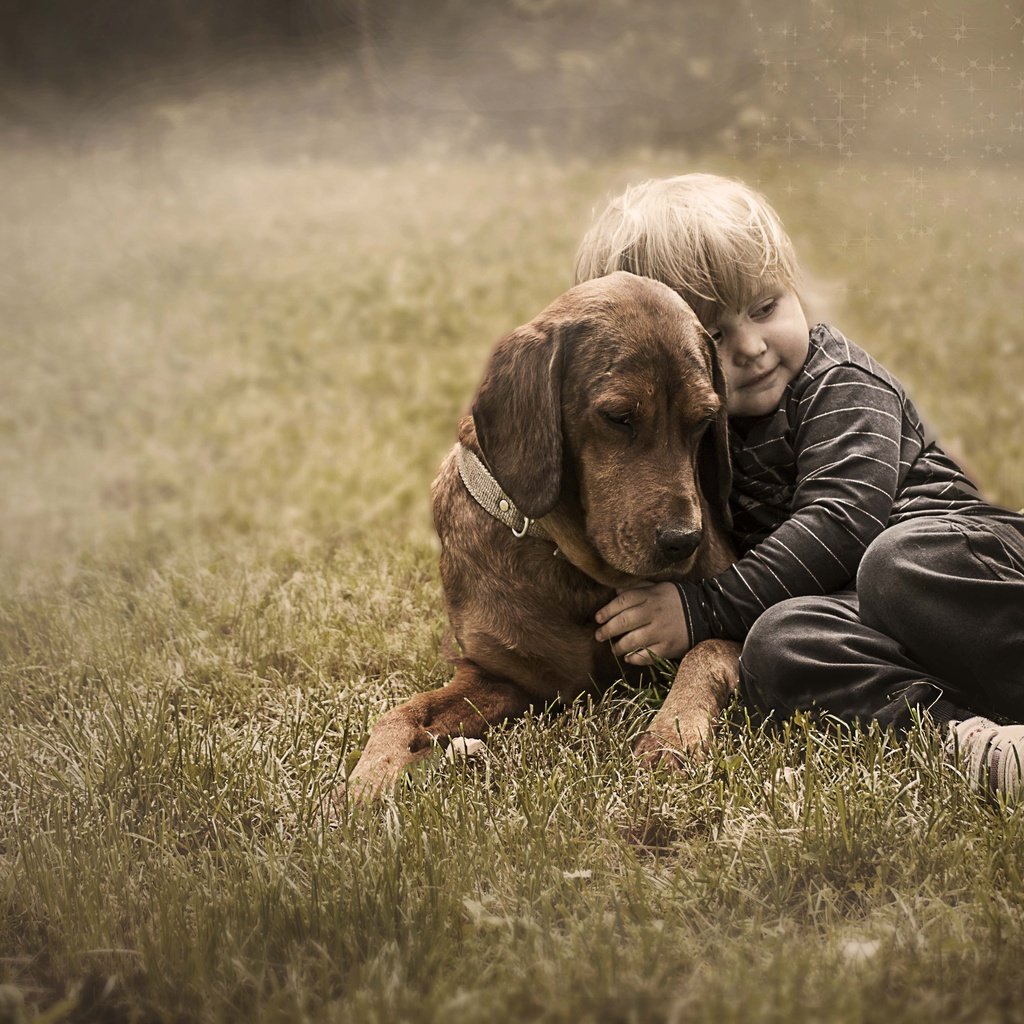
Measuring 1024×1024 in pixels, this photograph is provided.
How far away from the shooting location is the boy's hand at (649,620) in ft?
10.5

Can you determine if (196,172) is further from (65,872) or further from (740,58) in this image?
(65,872)

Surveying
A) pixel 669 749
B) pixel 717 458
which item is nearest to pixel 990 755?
pixel 669 749

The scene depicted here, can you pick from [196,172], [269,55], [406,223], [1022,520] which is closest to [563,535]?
[1022,520]

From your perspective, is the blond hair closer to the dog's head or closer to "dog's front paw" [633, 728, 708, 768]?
the dog's head

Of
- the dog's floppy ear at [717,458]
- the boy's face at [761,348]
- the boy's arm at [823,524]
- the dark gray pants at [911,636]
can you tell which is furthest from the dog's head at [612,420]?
the boy's face at [761,348]

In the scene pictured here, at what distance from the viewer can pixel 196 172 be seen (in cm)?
1312

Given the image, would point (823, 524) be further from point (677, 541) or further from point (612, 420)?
point (612, 420)

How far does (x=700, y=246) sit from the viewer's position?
3.41 metres

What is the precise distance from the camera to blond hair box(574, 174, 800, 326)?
3.42 metres

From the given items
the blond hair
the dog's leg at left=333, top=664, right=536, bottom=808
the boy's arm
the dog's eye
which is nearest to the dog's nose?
the dog's eye

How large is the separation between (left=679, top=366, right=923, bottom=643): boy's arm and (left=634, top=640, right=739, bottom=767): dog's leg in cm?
8

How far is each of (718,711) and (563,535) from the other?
2.11 feet

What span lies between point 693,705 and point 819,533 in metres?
0.62

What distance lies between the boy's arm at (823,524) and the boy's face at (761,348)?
22 cm
